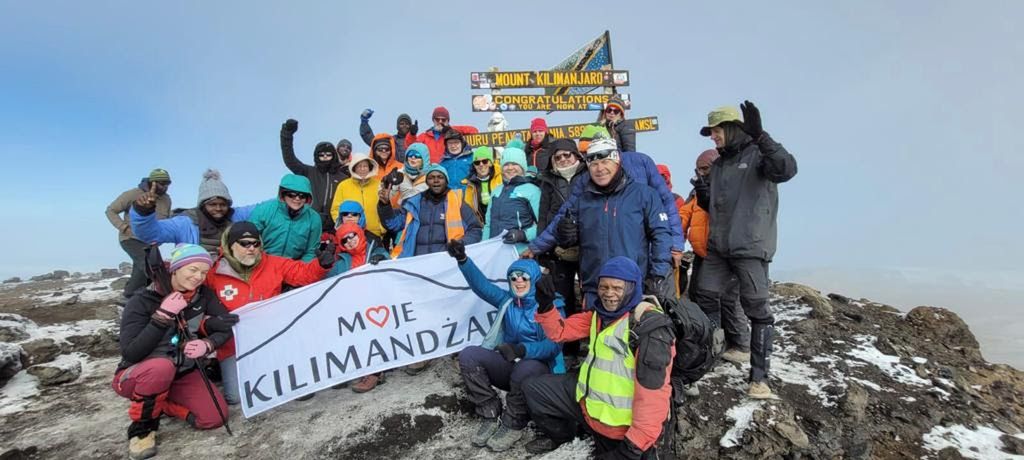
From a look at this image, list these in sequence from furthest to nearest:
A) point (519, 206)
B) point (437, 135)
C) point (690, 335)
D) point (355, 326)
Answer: point (437, 135) < point (519, 206) < point (355, 326) < point (690, 335)

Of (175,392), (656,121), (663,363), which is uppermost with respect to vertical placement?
(656,121)

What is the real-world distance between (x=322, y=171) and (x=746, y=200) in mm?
5825

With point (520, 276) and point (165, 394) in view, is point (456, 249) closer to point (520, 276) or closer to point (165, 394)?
point (520, 276)

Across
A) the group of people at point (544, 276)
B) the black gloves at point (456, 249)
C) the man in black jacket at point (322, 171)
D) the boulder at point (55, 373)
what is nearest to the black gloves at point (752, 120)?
the group of people at point (544, 276)

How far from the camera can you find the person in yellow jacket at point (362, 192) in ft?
20.1

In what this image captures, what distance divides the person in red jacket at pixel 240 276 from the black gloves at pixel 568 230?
2.87m

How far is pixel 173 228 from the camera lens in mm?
4551

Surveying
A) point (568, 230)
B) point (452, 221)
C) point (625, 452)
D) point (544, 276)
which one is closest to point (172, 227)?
point (452, 221)

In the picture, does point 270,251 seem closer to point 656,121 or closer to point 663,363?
point 663,363

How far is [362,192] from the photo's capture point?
6.19 meters

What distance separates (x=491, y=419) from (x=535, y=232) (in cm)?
216

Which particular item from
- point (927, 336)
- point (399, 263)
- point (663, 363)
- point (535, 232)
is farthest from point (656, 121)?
point (663, 363)

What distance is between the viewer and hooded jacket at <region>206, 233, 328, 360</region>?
14.1 ft

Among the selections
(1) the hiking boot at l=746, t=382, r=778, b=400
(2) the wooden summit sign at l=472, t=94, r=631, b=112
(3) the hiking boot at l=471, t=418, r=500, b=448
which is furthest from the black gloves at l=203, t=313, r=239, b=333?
(2) the wooden summit sign at l=472, t=94, r=631, b=112
